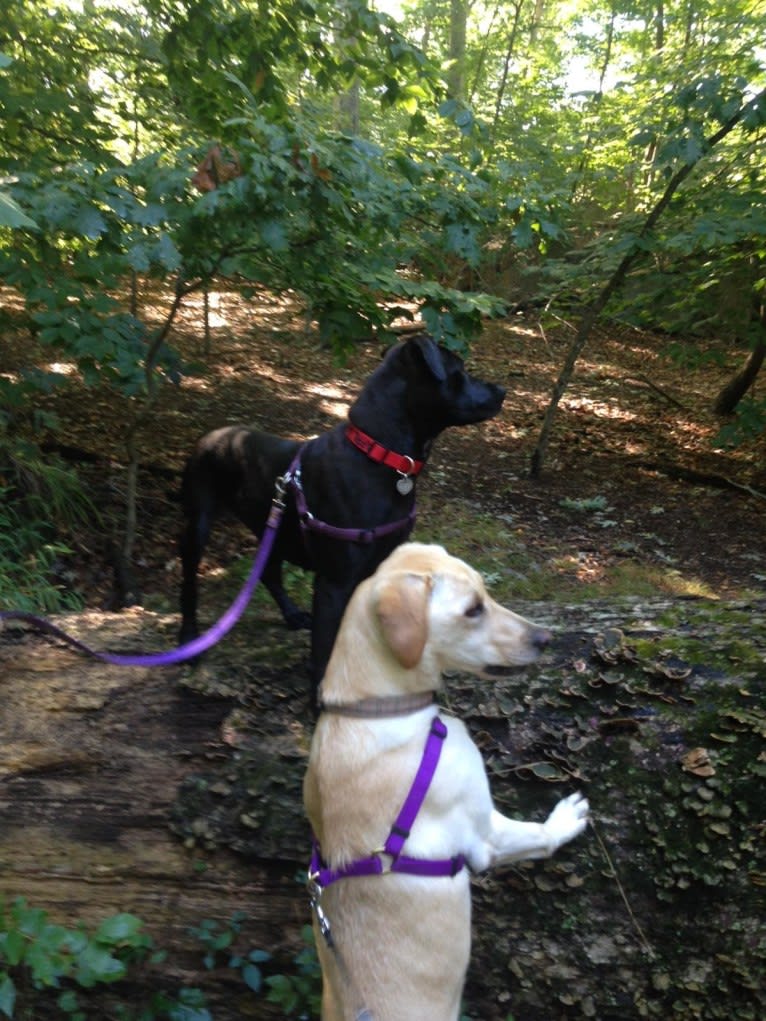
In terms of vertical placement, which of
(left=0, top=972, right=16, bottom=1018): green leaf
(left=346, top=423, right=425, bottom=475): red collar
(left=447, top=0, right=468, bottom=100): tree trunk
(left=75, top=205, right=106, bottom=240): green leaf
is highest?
(left=447, top=0, right=468, bottom=100): tree trunk

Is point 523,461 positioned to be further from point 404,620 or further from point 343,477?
point 404,620

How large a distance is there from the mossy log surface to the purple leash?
12 centimetres

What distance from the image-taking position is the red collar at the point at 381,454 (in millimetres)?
3129

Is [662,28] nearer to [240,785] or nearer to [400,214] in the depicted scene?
[400,214]

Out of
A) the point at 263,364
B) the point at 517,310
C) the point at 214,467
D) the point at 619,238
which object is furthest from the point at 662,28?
the point at 214,467

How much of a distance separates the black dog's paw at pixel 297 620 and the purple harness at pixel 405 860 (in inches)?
67.4

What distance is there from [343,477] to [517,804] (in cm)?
143

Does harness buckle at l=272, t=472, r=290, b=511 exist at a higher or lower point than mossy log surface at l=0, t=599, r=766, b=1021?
higher

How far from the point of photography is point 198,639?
10.2 ft

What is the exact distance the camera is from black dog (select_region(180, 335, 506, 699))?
3119mm

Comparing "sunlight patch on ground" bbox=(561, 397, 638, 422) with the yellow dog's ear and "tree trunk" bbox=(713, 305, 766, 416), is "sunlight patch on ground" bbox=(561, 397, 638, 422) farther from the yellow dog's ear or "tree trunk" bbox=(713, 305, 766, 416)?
the yellow dog's ear

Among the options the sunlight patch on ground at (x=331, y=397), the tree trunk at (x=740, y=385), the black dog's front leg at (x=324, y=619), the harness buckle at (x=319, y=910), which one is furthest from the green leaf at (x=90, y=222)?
the tree trunk at (x=740, y=385)

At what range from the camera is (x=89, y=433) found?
23.8ft

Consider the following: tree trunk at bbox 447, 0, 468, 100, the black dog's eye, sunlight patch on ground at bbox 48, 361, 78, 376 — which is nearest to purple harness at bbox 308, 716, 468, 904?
the black dog's eye
